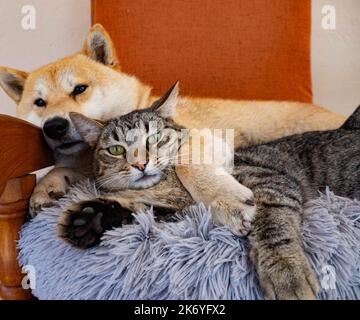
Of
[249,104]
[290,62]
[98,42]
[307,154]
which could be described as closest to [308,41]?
[290,62]

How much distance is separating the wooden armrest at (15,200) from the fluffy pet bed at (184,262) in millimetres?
100

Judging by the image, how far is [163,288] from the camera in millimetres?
590

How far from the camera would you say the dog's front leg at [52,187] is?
0.75 m

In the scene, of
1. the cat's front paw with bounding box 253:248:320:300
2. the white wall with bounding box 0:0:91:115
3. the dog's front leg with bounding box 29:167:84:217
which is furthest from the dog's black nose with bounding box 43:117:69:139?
the white wall with bounding box 0:0:91:115

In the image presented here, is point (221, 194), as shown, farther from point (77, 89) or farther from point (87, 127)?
point (77, 89)

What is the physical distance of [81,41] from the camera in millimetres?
1581

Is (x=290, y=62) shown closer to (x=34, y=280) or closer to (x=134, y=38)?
(x=134, y=38)

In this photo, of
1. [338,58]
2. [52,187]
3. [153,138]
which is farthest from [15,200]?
[338,58]

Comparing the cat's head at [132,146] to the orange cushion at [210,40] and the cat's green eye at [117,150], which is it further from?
the orange cushion at [210,40]

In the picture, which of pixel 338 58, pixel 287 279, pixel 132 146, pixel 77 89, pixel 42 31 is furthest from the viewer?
pixel 338 58

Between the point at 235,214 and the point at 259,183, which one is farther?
the point at 259,183

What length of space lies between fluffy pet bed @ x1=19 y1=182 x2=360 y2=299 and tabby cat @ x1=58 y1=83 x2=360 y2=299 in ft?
0.09

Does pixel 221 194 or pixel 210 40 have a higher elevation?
pixel 210 40

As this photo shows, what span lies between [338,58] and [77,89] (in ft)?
4.03
